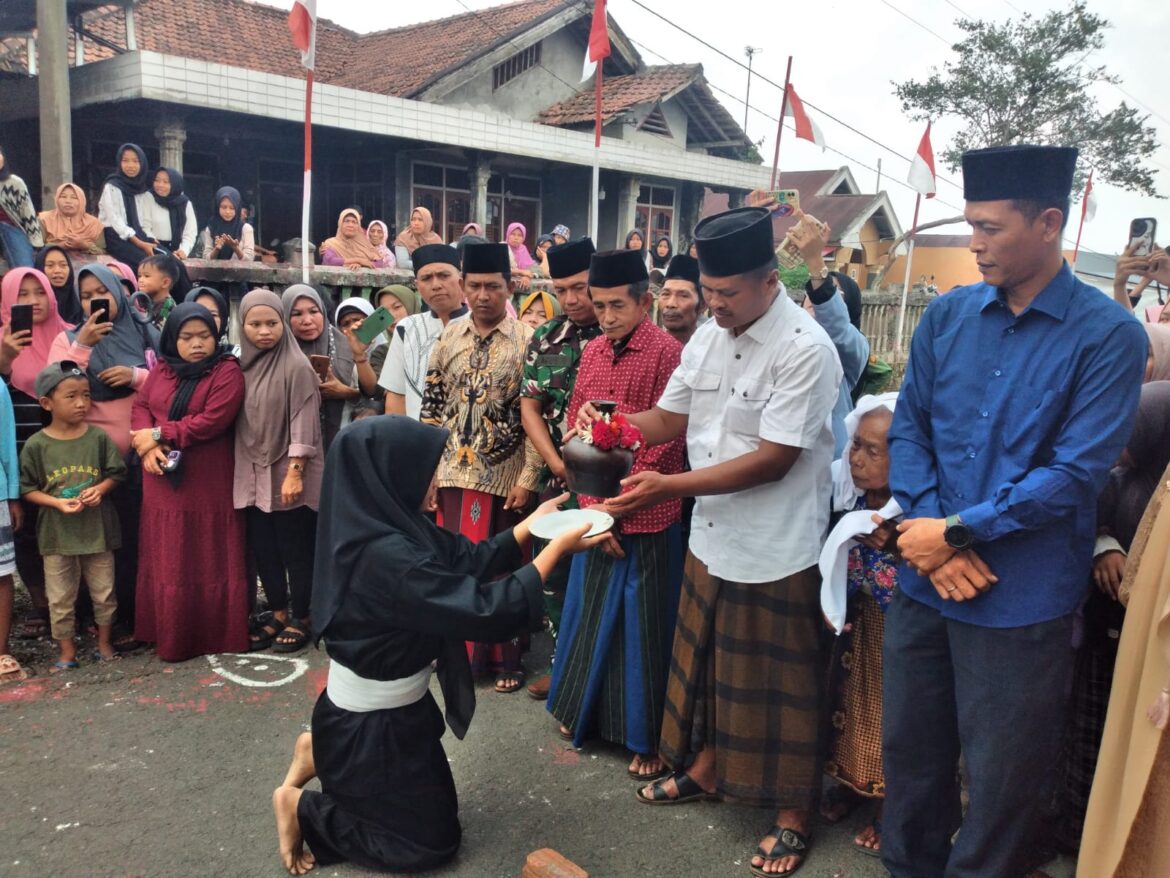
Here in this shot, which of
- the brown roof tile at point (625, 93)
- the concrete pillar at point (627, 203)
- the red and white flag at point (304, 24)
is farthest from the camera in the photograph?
the concrete pillar at point (627, 203)

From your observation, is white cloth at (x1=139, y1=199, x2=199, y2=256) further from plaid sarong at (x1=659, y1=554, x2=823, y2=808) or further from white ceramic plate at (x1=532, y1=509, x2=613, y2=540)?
plaid sarong at (x1=659, y1=554, x2=823, y2=808)

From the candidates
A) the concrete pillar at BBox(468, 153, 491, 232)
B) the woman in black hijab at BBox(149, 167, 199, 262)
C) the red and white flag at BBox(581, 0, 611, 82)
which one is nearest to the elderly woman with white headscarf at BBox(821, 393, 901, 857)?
the woman in black hijab at BBox(149, 167, 199, 262)

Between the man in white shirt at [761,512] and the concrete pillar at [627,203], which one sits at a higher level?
the concrete pillar at [627,203]

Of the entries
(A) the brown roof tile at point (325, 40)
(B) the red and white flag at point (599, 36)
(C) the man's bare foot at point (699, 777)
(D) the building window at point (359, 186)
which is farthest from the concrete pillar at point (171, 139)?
(C) the man's bare foot at point (699, 777)

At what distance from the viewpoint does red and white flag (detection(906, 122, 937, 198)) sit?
14758 millimetres

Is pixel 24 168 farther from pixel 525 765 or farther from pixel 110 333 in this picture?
pixel 525 765

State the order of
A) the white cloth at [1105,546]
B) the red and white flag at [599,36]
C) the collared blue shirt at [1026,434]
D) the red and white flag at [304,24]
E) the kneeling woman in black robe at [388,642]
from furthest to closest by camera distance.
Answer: the red and white flag at [599,36]
the red and white flag at [304,24]
the kneeling woman in black robe at [388,642]
the white cloth at [1105,546]
the collared blue shirt at [1026,434]

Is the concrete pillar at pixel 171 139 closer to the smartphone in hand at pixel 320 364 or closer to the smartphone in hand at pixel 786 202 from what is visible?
the smartphone in hand at pixel 320 364

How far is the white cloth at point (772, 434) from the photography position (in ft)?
9.75

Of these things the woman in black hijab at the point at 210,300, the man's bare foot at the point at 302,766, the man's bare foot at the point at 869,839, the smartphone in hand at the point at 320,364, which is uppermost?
the woman in black hijab at the point at 210,300

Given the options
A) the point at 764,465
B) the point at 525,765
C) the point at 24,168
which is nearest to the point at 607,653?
the point at 525,765

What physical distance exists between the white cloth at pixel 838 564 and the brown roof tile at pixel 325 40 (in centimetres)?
1621

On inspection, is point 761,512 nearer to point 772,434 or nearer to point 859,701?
point 772,434

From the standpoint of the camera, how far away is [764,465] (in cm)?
297
